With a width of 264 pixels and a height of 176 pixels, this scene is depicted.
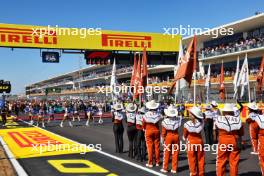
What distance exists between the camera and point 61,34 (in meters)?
29.0

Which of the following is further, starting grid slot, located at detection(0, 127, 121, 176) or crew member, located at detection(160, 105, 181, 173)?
starting grid slot, located at detection(0, 127, 121, 176)

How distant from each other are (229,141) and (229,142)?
21mm

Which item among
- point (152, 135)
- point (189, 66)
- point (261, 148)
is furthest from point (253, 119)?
point (152, 135)

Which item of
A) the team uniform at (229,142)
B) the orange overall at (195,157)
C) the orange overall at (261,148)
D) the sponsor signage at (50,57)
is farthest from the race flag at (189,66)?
the sponsor signage at (50,57)

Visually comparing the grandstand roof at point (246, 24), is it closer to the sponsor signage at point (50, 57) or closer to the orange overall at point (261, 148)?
the sponsor signage at point (50, 57)

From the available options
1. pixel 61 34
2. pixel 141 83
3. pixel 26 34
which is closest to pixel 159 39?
pixel 61 34

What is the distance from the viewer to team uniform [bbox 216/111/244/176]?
8047mm

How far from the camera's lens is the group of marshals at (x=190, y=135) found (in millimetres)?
8125

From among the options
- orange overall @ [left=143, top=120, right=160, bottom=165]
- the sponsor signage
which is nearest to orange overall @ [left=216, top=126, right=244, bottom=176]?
orange overall @ [left=143, top=120, right=160, bottom=165]

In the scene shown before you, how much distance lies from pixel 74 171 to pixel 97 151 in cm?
350

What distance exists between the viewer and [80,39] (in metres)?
29.6

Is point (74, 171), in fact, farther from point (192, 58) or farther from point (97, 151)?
point (192, 58)

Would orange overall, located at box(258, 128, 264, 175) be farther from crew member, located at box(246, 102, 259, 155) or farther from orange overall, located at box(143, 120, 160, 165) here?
orange overall, located at box(143, 120, 160, 165)

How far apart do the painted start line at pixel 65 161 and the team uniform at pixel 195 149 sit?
118cm
